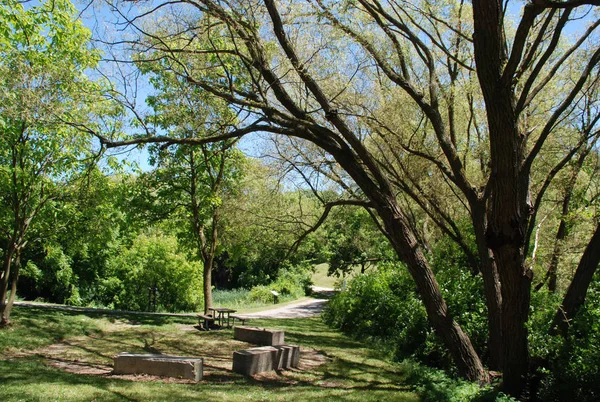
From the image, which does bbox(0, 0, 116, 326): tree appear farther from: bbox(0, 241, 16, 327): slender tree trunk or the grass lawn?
the grass lawn

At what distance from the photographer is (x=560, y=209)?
12.3m

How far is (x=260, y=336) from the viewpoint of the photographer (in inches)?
472

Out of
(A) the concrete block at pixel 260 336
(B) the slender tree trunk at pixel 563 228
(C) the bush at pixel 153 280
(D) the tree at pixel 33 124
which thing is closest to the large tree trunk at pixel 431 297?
(B) the slender tree trunk at pixel 563 228

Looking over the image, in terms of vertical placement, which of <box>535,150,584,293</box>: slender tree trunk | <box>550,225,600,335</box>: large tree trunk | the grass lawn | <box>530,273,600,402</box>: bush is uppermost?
<box>535,150,584,293</box>: slender tree trunk

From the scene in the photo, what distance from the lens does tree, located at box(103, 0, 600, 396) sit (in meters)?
5.65

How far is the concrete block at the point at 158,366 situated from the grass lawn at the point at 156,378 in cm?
19

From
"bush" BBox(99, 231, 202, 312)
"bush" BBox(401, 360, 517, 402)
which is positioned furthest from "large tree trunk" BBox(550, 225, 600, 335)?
"bush" BBox(99, 231, 202, 312)

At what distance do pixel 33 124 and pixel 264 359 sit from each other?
7.04 metres

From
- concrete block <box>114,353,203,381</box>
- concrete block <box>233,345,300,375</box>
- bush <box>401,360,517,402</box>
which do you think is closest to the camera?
bush <box>401,360,517,402</box>

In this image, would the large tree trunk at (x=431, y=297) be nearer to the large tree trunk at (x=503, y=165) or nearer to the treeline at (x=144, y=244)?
the large tree trunk at (x=503, y=165)

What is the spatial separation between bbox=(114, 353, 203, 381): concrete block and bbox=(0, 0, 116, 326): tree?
541 cm

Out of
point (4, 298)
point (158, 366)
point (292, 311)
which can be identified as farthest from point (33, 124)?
point (292, 311)

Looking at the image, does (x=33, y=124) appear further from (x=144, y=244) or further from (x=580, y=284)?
(x=144, y=244)

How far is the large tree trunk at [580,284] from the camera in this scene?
20.9 ft
